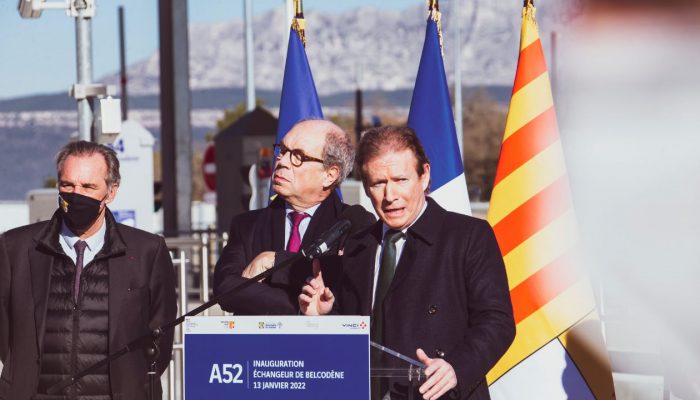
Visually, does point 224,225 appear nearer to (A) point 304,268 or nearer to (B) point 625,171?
(A) point 304,268

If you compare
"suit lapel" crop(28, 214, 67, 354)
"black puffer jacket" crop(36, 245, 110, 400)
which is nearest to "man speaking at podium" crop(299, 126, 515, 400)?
"black puffer jacket" crop(36, 245, 110, 400)

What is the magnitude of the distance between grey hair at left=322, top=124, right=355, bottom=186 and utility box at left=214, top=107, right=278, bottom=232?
553 inches

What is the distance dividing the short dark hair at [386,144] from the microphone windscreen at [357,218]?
0.31ft

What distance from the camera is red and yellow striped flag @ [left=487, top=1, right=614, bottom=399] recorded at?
5.50 m

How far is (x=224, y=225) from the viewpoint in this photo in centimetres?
1892

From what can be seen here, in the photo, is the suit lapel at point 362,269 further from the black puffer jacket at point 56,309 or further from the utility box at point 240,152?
the utility box at point 240,152

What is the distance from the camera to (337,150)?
13.2 feet

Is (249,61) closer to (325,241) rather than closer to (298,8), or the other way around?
(298,8)

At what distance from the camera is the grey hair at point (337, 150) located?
400cm

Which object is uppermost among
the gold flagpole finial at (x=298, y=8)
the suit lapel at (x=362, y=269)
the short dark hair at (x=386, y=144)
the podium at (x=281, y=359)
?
the gold flagpole finial at (x=298, y=8)

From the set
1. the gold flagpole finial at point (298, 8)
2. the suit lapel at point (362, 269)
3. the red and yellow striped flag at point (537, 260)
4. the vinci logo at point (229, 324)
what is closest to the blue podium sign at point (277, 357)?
the vinci logo at point (229, 324)

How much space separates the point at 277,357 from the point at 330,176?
1.15m

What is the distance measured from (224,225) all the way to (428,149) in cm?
1301

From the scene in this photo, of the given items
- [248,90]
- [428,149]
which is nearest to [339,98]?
[248,90]
